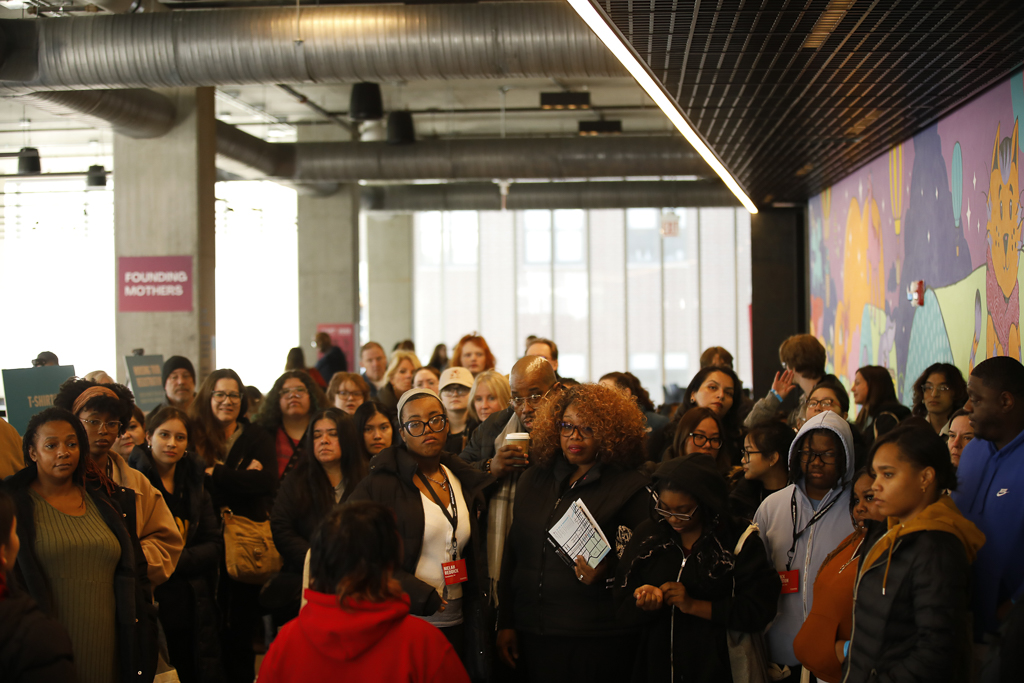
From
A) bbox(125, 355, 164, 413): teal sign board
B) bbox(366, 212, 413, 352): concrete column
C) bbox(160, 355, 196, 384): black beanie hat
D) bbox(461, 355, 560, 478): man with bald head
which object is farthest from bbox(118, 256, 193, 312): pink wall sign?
bbox(366, 212, 413, 352): concrete column

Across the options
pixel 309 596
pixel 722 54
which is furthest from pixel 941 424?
pixel 309 596

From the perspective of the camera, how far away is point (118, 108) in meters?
8.55

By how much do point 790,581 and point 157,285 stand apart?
25.9 feet

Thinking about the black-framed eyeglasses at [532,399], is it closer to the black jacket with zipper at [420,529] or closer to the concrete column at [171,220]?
the black jacket with zipper at [420,529]

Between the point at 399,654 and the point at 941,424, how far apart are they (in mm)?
3984

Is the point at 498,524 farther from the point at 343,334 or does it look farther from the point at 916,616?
the point at 343,334

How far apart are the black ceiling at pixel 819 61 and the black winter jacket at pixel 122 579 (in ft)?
9.43

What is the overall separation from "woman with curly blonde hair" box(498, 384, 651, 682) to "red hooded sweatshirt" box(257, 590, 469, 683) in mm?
964

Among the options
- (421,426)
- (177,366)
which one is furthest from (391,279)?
(421,426)

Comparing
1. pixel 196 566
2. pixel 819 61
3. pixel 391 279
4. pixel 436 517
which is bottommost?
pixel 196 566

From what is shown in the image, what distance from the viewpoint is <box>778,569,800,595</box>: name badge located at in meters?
3.13

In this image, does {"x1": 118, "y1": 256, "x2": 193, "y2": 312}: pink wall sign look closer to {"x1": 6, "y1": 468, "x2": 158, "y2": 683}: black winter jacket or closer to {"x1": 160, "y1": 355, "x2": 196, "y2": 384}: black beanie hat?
{"x1": 160, "y1": 355, "x2": 196, "y2": 384}: black beanie hat

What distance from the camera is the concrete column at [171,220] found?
9.23 metres

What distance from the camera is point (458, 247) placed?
19.9 metres
